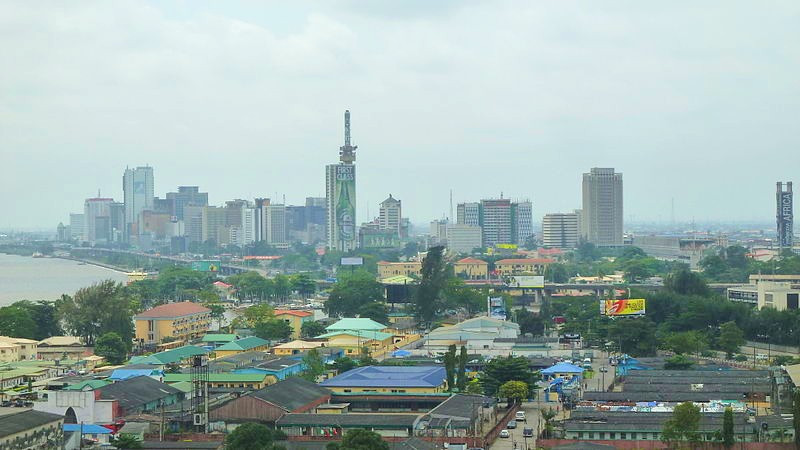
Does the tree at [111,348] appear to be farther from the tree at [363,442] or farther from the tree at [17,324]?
the tree at [363,442]

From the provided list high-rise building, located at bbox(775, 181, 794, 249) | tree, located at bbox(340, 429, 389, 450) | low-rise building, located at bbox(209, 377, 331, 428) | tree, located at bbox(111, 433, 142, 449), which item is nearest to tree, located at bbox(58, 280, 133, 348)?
low-rise building, located at bbox(209, 377, 331, 428)

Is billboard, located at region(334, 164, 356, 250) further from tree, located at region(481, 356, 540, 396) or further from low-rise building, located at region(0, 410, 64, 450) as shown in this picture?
low-rise building, located at region(0, 410, 64, 450)

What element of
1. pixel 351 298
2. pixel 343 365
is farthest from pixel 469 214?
pixel 343 365

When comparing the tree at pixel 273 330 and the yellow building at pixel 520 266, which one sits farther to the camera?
the yellow building at pixel 520 266

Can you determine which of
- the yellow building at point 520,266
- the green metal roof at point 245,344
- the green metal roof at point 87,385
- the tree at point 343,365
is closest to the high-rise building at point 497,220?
the yellow building at point 520,266

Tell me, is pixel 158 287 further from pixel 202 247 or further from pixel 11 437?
pixel 202 247

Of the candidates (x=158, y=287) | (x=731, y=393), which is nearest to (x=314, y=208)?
(x=158, y=287)

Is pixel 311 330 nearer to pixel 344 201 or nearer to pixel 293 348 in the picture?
pixel 293 348
